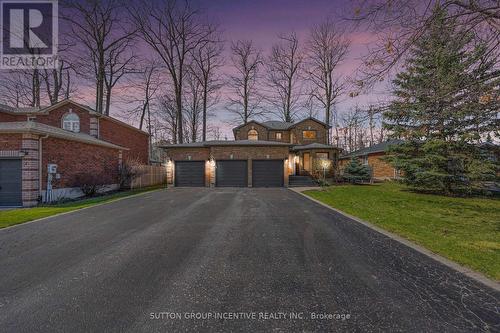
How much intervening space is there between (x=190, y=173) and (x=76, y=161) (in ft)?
26.1

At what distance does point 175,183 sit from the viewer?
1852 cm

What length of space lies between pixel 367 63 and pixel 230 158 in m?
14.1

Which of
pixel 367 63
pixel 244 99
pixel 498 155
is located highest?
pixel 244 99

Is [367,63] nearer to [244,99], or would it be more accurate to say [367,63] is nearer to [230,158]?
[230,158]

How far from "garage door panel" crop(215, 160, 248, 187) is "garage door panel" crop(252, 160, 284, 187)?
84 centimetres

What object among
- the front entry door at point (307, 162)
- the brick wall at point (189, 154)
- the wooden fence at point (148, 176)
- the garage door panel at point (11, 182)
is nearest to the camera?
the garage door panel at point (11, 182)

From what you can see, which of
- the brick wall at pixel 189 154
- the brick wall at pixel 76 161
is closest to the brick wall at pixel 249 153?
the brick wall at pixel 189 154

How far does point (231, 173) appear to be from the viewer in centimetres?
1811

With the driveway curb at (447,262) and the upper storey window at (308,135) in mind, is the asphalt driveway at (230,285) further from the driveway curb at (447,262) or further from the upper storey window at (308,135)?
the upper storey window at (308,135)

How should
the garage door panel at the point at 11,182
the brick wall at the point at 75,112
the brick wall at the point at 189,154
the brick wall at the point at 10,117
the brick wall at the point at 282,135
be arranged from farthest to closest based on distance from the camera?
1. the brick wall at the point at 282,135
2. the brick wall at the point at 189,154
3. the brick wall at the point at 75,112
4. the brick wall at the point at 10,117
5. the garage door panel at the point at 11,182

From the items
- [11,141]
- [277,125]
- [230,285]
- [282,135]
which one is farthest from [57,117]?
[277,125]

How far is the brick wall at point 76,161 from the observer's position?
35.2ft

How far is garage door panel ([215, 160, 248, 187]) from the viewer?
1805cm

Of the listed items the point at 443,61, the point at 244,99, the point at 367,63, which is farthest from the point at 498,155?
the point at 244,99
